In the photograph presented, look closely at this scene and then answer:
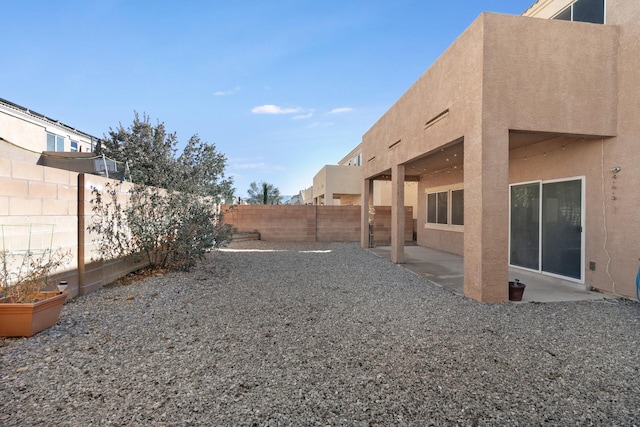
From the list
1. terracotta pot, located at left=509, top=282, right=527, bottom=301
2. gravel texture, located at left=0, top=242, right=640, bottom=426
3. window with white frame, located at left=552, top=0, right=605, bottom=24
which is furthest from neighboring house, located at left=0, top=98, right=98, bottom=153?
window with white frame, located at left=552, top=0, right=605, bottom=24

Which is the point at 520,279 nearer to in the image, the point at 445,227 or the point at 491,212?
the point at 491,212

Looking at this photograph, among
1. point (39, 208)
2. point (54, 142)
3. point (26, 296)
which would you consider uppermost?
point (54, 142)

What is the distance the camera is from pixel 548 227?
700 cm

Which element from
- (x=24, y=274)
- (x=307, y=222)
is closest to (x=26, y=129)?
(x=307, y=222)

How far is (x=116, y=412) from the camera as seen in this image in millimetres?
2375

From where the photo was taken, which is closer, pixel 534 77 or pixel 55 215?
pixel 55 215

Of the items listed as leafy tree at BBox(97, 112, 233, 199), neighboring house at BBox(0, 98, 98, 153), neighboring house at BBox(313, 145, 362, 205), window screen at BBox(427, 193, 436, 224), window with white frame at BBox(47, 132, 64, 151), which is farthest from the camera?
neighboring house at BBox(313, 145, 362, 205)

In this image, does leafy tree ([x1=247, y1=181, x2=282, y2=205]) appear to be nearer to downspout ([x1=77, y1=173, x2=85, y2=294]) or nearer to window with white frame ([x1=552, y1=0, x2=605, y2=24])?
downspout ([x1=77, y1=173, x2=85, y2=294])

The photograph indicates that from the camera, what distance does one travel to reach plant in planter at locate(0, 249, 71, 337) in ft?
12.0

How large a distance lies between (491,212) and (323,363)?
373 centimetres

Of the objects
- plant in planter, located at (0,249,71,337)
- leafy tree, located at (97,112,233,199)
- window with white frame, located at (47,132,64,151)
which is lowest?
plant in planter, located at (0,249,71,337)

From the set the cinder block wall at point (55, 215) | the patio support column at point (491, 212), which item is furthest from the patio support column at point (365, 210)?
the cinder block wall at point (55, 215)

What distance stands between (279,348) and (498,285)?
12.5 ft

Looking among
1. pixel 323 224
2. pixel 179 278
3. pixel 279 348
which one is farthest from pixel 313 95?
→ pixel 279 348
